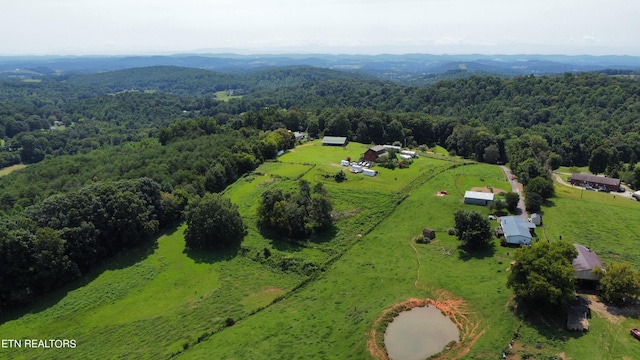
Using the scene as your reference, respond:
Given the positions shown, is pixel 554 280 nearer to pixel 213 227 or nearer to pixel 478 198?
pixel 478 198

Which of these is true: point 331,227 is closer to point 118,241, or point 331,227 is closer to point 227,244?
point 227,244

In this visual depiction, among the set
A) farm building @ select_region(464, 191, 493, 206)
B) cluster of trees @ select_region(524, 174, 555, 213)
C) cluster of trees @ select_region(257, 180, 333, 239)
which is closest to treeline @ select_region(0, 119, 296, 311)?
cluster of trees @ select_region(257, 180, 333, 239)

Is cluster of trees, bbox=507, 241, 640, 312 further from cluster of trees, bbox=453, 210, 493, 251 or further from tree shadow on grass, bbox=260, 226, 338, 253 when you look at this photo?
tree shadow on grass, bbox=260, 226, 338, 253

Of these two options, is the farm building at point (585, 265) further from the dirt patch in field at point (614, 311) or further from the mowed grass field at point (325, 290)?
the mowed grass field at point (325, 290)

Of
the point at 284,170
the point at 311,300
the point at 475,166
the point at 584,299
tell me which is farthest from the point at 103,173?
the point at 584,299

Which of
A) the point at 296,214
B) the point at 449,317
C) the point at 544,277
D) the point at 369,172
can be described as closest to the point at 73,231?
the point at 296,214

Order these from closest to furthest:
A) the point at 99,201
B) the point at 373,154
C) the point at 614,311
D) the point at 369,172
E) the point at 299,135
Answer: the point at 614,311
the point at 99,201
the point at 369,172
the point at 373,154
the point at 299,135
